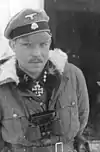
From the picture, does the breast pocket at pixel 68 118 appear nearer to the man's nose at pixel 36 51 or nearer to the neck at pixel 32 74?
the neck at pixel 32 74

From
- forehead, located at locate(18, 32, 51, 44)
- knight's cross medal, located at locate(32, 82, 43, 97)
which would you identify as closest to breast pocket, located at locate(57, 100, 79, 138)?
knight's cross medal, located at locate(32, 82, 43, 97)

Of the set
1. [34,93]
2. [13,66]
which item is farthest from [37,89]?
[13,66]

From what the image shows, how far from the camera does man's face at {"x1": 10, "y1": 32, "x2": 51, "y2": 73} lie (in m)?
→ 1.55

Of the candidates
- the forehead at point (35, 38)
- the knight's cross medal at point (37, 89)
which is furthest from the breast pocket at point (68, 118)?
the forehead at point (35, 38)

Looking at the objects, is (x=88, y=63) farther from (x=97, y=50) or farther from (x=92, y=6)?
(x=92, y=6)

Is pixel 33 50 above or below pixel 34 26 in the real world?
below

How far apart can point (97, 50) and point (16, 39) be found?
5.06ft

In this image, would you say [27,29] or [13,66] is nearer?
[27,29]

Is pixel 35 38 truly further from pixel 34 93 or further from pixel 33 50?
pixel 34 93

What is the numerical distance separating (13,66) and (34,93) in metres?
0.20

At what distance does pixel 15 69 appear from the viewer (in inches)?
66.1

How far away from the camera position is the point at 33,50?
156 cm

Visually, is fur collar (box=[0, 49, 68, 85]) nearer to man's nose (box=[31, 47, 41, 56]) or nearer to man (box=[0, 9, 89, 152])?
man (box=[0, 9, 89, 152])

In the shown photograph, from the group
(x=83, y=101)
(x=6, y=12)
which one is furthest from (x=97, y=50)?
(x=83, y=101)
